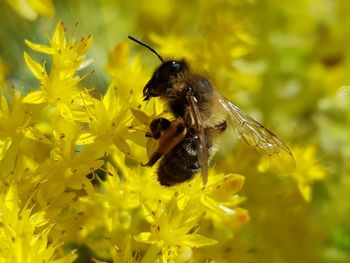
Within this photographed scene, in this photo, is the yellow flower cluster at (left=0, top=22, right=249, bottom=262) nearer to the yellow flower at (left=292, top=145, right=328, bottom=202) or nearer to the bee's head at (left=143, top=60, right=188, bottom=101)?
the bee's head at (left=143, top=60, right=188, bottom=101)

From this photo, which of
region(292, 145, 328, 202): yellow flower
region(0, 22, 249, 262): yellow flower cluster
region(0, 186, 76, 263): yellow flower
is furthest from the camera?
region(292, 145, 328, 202): yellow flower

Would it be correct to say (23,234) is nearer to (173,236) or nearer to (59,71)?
(173,236)

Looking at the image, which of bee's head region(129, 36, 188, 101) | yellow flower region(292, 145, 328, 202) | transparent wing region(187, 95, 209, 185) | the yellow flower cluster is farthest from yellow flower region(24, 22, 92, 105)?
yellow flower region(292, 145, 328, 202)

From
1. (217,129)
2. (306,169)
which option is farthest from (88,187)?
(306,169)

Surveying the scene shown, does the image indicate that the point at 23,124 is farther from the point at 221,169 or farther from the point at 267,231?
the point at 267,231

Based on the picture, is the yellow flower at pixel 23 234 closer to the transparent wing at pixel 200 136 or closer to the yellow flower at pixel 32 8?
the transparent wing at pixel 200 136

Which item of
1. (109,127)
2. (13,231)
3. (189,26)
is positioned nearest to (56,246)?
(13,231)
